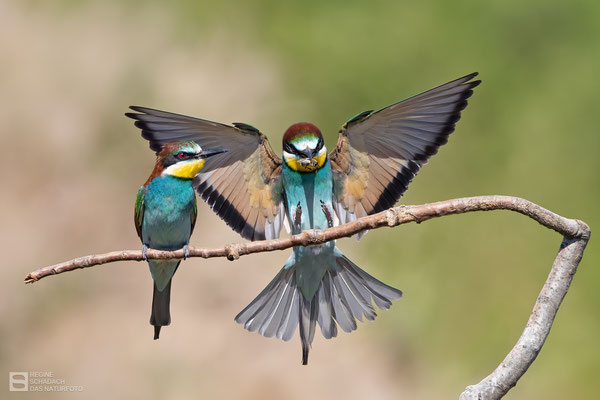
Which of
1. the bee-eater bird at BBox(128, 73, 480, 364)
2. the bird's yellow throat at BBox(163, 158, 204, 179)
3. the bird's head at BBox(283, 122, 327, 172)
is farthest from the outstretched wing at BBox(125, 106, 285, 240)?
the bird's head at BBox(283, 122, 327, 172)

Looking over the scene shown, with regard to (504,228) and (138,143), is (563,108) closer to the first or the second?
(504,228)

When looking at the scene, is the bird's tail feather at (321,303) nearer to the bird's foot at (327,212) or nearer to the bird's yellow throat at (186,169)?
the bird's foot at (327,212)

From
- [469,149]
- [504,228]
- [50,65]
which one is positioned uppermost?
[50,65]

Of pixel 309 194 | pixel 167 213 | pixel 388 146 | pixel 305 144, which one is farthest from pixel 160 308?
pixel 388 146

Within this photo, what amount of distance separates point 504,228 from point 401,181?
141 cm

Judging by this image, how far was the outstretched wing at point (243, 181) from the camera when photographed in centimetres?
242

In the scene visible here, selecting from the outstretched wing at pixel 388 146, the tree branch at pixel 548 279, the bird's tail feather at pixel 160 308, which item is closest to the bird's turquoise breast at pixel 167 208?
the bird's tail feather at pixel 160 308

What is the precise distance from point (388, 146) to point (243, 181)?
464mm

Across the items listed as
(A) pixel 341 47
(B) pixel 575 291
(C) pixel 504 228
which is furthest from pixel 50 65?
(B) pixel 575 291

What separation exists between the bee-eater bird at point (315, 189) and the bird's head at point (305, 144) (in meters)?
0.05

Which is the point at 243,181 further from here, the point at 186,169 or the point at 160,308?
the point at 160,308

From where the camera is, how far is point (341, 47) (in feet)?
13.6

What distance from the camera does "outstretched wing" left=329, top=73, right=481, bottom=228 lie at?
7.45 ft

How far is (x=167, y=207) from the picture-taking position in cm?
238
